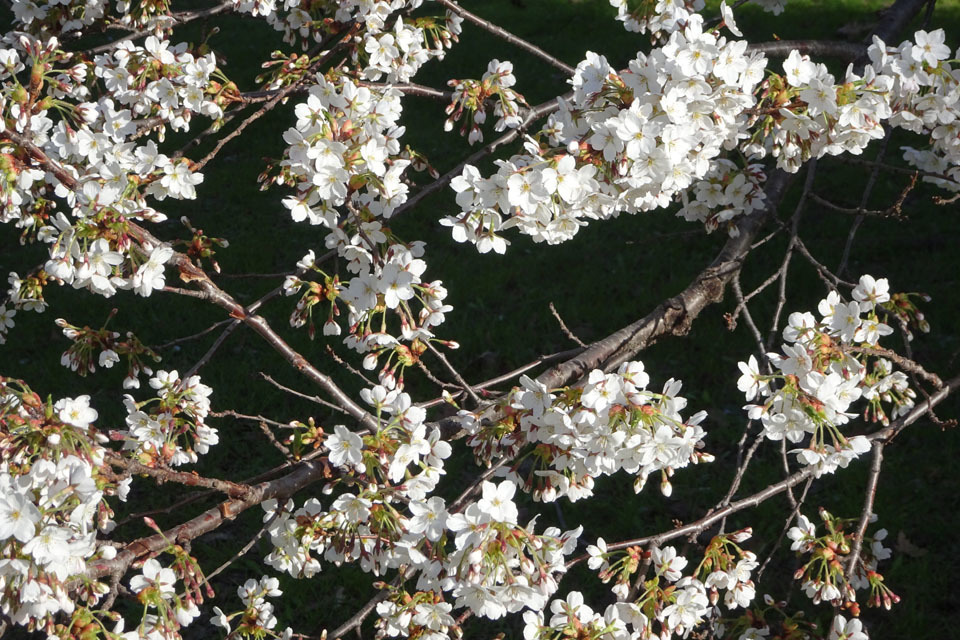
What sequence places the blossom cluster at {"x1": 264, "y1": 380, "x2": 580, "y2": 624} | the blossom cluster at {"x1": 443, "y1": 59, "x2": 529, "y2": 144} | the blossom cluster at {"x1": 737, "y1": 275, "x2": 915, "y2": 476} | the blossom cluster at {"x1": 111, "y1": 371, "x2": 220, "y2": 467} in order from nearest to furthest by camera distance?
the blossom cluster at {"x1": 264, "y1": 380, "x2": 580, "y2": 624} < the blossom cluster at {"x1": 737, "y1": 275, "x2": 915, "y2": 476} < the blossom cluster at {"x1": 111, "y1": 371, "x2": 220, "y2": 467} < the blossom cluster at {"x1": 443, "y1": 59, "x2": 529, "y2": 144}

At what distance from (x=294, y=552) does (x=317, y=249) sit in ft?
12.9

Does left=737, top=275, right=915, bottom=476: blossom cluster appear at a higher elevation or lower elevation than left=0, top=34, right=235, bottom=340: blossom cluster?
lower

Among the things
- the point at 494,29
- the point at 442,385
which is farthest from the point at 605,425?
the point at 494,29

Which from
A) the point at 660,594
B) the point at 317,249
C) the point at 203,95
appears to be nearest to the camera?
the point at 660,594

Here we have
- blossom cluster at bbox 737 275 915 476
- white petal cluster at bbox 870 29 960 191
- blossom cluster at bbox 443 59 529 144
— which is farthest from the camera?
blossom cluster at bbox 443 59 529 144

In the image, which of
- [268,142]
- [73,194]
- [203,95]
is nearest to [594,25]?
[268,142]

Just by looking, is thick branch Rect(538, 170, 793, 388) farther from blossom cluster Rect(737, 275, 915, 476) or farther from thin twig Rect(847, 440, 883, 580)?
thin twig Rect(847, 440, 883, 580)

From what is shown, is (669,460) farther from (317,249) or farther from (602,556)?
(317,249)

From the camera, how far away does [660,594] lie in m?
1.82

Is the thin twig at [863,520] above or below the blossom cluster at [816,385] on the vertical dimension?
below

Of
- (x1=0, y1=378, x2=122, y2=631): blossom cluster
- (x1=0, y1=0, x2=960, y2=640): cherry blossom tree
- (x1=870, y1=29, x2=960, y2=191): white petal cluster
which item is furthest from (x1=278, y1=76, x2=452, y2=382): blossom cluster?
(x1=870, y1=29, x2=960, y2=191): white petal cluster

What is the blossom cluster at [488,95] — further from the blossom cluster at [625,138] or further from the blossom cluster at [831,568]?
the blossom cluster at [831,568]

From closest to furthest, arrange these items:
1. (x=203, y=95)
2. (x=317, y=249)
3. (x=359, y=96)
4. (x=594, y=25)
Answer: (x=359, y=96)
(x=203, y=95)
(x=317, y=249)
(x=594, y=25)

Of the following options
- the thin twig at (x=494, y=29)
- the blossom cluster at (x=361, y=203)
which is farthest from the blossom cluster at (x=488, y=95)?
the blossom cluster at (x=361, y=203)
